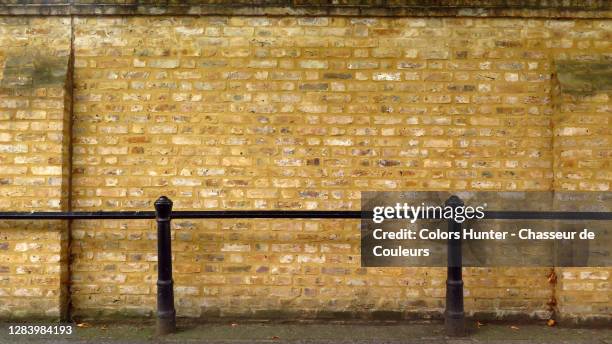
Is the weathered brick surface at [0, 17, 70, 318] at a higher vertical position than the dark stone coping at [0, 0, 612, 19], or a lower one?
lower

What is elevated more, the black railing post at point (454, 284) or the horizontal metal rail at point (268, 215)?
the horizontal metal rail at point (268, 215)

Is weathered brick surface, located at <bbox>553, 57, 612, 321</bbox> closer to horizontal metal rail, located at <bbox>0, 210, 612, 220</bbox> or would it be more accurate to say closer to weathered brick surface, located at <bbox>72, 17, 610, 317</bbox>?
weathered brick surface, located at <bbox>72, 17, 610, 317</bbox>

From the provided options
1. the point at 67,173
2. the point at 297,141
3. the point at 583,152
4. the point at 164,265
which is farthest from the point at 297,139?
the point at 583,152

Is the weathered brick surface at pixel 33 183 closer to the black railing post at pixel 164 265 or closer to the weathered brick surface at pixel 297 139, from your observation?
the weathered brick surface at pixel 297 139

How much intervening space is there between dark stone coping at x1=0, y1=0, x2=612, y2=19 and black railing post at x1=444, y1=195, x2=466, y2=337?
1915 mm

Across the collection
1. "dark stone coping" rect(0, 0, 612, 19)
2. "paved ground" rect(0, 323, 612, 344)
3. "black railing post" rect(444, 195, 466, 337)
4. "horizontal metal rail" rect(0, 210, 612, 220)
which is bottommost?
"paved ground" rect(0, 323, 612, 344)

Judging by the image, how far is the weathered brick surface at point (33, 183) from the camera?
4.27m

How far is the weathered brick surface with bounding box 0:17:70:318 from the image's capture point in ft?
14.0

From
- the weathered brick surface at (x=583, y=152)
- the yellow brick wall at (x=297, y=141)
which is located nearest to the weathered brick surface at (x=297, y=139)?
the yellow brick wall at (x=297, y=141)

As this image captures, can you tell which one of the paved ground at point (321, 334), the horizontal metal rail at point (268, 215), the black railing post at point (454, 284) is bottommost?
the paved ground at point (321, 334)

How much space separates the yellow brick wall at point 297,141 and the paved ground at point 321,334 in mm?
236

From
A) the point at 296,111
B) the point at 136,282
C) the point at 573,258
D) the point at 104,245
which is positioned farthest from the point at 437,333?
the point at 104,245

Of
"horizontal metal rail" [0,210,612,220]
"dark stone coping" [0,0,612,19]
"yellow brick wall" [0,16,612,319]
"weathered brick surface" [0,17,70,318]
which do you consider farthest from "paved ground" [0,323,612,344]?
"dark stone coping" [0,0,612,19]

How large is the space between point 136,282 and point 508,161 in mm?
3655
